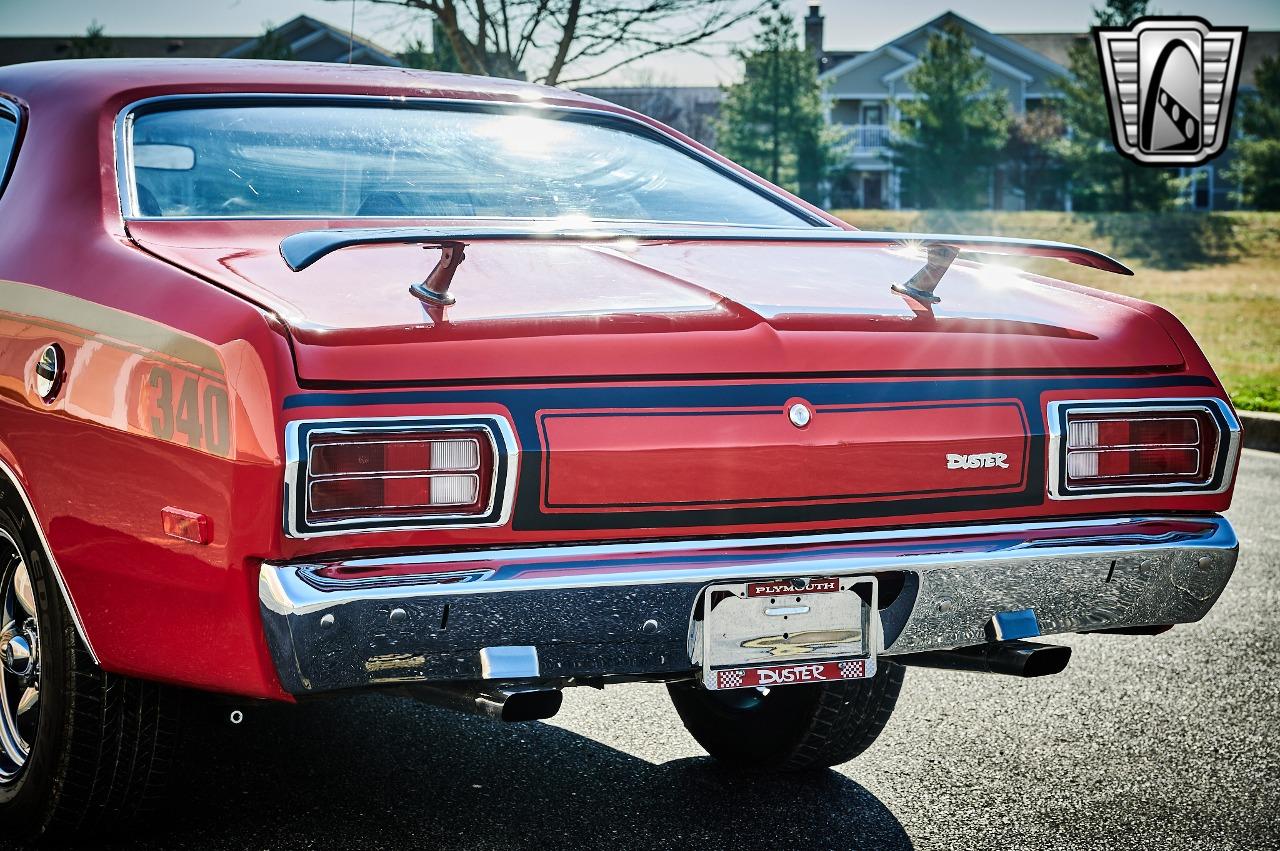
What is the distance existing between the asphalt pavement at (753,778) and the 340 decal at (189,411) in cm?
87

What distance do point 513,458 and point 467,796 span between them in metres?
1.25

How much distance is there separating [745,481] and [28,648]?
1.50 m

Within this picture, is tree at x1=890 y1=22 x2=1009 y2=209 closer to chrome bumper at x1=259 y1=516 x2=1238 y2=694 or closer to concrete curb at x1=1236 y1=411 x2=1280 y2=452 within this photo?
concrete curb at x1=1236 y1=411 x2=1280 y2=452

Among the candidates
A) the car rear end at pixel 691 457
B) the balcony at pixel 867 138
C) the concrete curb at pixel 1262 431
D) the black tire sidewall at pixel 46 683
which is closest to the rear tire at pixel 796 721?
the car rear end at pixel 691 457

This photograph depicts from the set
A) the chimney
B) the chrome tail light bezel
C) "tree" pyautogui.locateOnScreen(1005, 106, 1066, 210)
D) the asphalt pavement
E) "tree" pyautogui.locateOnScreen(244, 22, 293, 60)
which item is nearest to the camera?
the chrome tail light bezel

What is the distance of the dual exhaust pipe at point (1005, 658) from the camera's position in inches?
116

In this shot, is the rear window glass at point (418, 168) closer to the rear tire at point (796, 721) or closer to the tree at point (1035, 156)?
the rear tire at point (796, 721)

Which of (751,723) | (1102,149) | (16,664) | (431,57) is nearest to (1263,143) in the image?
(1102,149)

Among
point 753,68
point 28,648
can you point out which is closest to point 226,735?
point 28,648

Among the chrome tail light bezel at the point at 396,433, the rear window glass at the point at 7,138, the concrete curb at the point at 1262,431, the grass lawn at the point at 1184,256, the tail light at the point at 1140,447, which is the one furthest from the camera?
the grass lawn at the point at 1184,256

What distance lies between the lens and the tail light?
9.42 feet

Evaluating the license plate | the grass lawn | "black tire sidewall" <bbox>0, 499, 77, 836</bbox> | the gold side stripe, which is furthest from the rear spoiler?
the grass lawn

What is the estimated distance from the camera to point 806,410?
268 cm

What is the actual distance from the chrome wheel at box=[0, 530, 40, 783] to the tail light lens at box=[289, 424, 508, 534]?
0.96 meters
